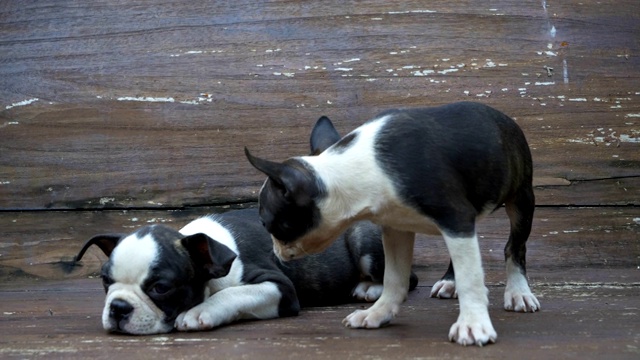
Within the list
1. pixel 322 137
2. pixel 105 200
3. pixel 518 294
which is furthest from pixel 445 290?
pixel 105 200

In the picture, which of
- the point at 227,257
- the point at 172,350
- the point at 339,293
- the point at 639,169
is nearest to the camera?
the point at 172,350

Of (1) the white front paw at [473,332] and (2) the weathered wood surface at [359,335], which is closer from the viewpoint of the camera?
(2) the weathered wood surface at [359,335]

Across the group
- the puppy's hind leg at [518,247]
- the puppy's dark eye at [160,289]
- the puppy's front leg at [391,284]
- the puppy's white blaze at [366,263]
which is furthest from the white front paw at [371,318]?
the puppy's white blaze at [366,263]

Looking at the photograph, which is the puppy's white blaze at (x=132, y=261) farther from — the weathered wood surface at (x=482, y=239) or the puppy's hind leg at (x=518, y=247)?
the puppy's hind leg at (x=518, y=247)

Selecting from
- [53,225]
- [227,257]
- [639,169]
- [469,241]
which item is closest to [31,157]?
[53,225]

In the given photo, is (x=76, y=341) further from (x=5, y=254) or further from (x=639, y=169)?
(x=639, y=169)

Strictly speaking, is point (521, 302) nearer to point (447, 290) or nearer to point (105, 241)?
point (447, 290)
